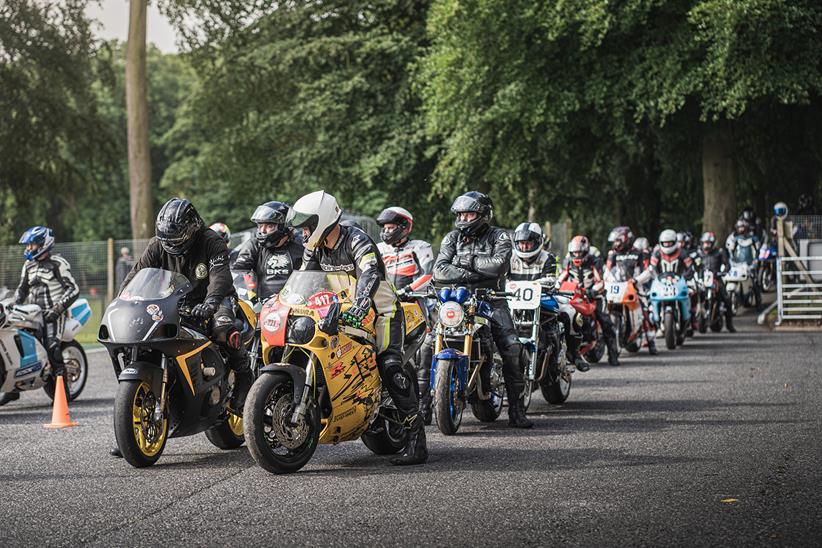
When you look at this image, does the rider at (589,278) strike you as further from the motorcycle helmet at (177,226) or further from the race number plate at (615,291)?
the motorcycle helmet at (177,226)

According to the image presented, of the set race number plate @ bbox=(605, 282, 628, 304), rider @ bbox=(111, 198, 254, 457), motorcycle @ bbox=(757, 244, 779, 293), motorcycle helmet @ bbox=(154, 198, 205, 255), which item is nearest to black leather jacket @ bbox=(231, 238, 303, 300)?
rider @ bbox=(111, 198, 254, 457)

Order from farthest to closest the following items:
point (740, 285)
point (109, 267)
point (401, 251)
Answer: point (740, 285)
point (109, 267)
point (401, 251)

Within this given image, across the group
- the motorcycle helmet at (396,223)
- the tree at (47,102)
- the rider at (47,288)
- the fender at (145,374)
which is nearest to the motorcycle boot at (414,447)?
the fender at (145,374)

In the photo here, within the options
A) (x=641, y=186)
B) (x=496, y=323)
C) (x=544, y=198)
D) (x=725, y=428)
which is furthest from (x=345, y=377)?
(x=641, y=186)

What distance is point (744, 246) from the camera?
30344 millimetres

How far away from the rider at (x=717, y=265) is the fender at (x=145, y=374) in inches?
703

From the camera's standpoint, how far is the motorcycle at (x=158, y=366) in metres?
9.20

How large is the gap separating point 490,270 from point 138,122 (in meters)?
17.4

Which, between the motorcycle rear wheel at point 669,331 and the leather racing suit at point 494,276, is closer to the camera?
the leather racing suit at point 494,276

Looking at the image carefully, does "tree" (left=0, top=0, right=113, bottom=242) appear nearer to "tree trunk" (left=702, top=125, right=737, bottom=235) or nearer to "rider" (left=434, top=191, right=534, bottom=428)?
"tree trunk" (left=702, top=125, right=737, bottom=235)

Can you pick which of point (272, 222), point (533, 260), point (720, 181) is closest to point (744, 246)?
point (720, 181)

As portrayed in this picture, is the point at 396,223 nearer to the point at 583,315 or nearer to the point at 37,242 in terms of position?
the point at 583,315

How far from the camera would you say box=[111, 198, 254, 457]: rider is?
978 centimetres

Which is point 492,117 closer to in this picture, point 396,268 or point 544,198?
point 544,198
